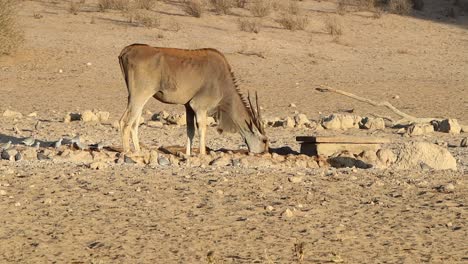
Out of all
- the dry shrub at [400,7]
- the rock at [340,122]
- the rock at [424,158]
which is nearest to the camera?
the rock at [424,158]

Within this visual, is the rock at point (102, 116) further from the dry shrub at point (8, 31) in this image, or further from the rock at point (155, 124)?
the dry shrub at point (8, 31)

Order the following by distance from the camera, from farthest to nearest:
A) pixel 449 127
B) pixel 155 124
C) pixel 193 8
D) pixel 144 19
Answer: pixel 193 8 → pixel 144 19 → pixel 155 124 → pixel 449 127

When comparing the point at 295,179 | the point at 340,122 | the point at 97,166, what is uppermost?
the point at 295,179

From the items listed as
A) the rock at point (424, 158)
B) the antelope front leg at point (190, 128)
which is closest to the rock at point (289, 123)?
the antelope front leg at point (190, 128)

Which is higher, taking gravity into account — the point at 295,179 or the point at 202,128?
the point at 295,179

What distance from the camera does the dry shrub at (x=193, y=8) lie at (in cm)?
3011

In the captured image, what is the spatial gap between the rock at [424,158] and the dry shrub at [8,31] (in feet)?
46.6

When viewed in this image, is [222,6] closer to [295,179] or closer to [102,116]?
[102,116]

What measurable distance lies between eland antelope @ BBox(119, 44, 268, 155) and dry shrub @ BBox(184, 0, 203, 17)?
16572 millimetres

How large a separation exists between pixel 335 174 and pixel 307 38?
17742mm

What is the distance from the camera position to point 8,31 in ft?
82.1

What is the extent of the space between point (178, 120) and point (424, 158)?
234 inches

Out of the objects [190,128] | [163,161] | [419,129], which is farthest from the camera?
[419,129]

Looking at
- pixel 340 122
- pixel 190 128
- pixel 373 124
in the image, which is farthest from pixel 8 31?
pixel 190 128
